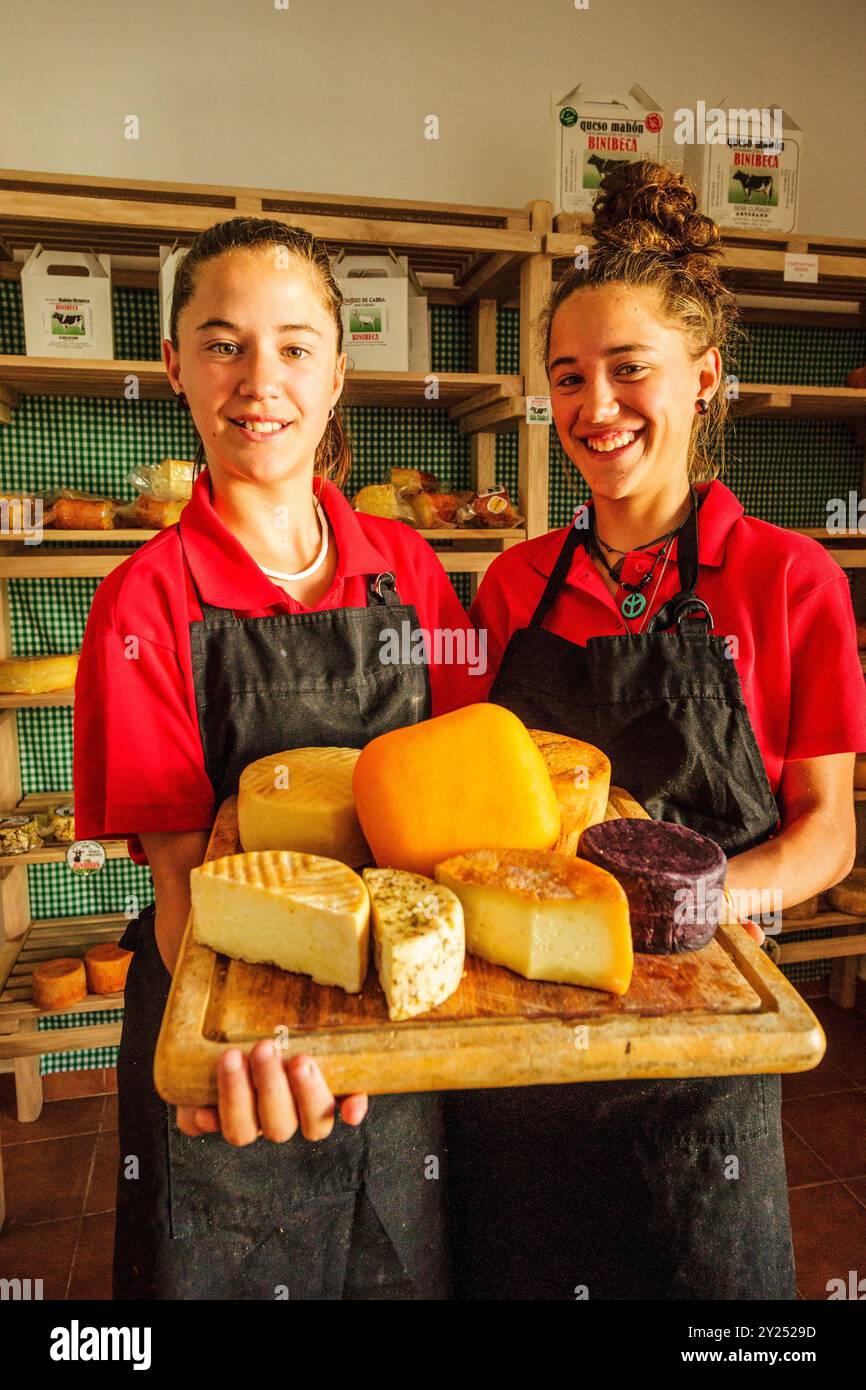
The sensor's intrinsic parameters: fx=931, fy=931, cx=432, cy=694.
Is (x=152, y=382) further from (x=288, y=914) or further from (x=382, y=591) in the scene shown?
(x=288, y=914)

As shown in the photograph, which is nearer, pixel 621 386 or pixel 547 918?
pixel 547 918

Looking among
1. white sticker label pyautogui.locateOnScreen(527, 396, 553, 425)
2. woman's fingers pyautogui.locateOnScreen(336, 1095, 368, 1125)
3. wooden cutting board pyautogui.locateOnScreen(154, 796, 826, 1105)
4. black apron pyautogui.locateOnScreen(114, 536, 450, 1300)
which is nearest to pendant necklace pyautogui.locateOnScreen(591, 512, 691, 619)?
black apron pyautogui.locateOnScreen(114, 536, 450, 1300)

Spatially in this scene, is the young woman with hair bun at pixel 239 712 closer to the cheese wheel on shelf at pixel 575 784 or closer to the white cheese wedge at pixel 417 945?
the cheese wheel on shelf at pixel 575 784

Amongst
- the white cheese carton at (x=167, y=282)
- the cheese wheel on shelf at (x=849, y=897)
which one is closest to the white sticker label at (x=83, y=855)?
the white cheese carton at (x=167, y=282)

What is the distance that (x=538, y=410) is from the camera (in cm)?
253

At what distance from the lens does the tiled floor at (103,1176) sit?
7.48 ft

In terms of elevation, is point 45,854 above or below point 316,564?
below

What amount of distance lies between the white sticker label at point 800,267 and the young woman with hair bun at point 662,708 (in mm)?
1314

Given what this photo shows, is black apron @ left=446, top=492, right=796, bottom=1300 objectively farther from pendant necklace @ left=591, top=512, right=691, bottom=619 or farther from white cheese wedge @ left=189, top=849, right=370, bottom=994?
white cheese wedge @ left=189, top=849, right=370, bottom=994

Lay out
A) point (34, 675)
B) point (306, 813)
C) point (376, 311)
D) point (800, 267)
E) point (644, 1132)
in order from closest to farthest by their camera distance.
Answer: point (306, 813)
point (644, 1132)
point (376, 311)
point (34, 675)
point (800, 267)

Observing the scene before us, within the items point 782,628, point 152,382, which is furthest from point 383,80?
point 782,628

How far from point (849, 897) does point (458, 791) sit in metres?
Answer: 2.72

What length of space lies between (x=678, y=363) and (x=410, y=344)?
132cm
